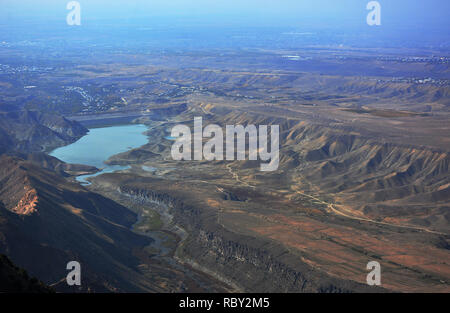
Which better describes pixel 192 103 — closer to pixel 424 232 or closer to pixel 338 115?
pixel 338 115

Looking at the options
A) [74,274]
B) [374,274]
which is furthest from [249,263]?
[74,274]

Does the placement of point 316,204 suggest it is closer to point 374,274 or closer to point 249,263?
point 249,263

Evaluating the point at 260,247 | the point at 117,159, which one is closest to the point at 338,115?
the point at 117,159

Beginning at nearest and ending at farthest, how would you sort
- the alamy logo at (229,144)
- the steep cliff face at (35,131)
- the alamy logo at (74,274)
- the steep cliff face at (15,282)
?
the steep cliff face at (15,282), the alamy logo at (74,274), the alamy logo at (229,144), the steep cliff face at (35,131)

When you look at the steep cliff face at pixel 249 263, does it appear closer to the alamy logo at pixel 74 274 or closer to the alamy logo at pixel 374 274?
the alamy logo at pixel 374 274

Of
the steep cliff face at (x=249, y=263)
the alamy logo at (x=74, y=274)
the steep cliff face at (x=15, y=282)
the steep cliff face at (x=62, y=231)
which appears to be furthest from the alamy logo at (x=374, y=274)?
the steep cliff face at (x=15, y=282)

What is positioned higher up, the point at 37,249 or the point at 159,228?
the point at 37,249
